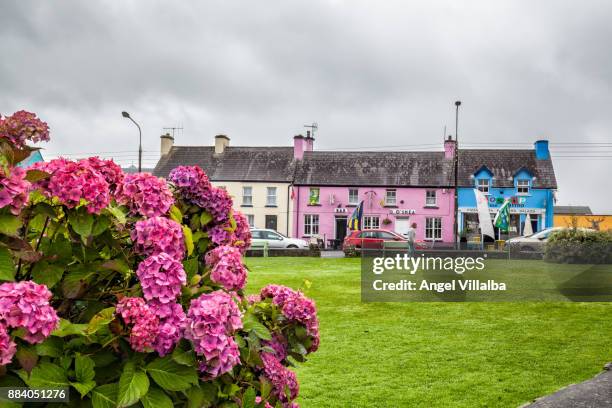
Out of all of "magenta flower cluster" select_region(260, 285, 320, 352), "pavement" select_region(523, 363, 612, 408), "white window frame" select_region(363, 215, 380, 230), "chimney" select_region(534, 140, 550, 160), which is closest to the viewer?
"magenta flower cluster" select_region(260, 285, 320, 352)

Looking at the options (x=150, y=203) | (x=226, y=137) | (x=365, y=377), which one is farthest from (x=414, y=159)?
(x=150, y=203)

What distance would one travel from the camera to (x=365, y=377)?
21.0 ft

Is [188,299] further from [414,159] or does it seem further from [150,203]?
[414,159]

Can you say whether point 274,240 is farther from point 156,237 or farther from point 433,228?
point 156,237

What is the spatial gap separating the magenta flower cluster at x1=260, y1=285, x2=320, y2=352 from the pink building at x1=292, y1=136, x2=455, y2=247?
1697 inches

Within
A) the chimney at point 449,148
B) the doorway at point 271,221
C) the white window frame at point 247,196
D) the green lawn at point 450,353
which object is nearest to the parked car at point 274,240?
the doorway at point 271,221

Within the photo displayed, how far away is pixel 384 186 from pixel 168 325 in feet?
148

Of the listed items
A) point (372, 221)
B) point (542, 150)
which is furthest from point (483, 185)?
point (372, 221)

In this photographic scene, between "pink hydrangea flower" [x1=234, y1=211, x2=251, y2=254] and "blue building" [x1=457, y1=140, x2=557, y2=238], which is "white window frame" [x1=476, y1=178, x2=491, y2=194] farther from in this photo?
"pink hydrangea flower" [x1=234, y1=211, x2=251, y2=254]

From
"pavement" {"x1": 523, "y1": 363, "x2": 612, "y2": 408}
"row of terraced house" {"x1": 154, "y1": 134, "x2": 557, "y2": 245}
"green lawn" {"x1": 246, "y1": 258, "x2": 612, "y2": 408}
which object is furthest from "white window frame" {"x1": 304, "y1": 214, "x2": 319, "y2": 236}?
"pavement" {"x1": 523, "y1": 363, "x2": 612, "y2": 408}

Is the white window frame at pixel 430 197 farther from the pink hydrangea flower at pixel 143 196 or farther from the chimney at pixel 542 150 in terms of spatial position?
the pink hydrangea flower at pixel 143 196

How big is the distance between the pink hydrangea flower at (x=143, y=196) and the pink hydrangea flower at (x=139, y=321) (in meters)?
0.47

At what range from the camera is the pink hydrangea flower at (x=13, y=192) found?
5.87ft

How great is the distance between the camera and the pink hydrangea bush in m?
1.79
